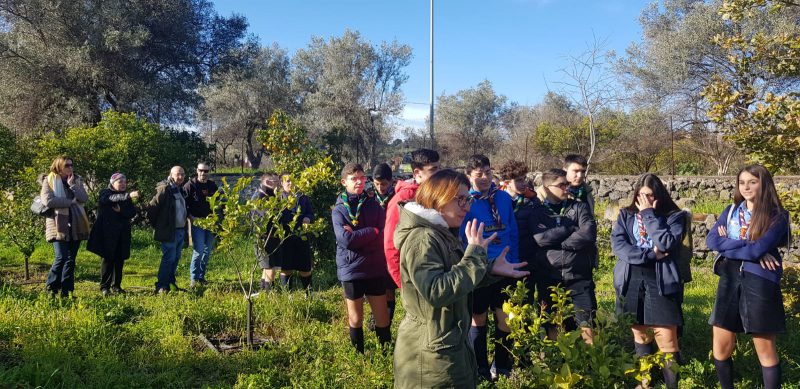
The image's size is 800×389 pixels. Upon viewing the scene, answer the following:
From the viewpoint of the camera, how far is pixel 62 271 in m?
6.25

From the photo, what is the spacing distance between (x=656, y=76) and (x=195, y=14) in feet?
61.2

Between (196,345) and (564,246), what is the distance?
3342 mm

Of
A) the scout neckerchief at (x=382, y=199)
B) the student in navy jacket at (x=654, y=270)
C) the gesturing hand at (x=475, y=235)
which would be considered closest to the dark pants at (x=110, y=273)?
the scout neckerchief at (x=382, y=199)

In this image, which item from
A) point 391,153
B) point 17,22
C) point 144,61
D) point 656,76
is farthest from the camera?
point 391,153

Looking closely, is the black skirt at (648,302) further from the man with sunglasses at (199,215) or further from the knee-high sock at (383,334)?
the man with sunglasses at (199,215)

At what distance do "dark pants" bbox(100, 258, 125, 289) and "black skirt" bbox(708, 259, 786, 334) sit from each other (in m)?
6.58

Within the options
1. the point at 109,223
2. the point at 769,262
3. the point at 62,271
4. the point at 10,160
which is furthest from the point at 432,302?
the point at 10,160

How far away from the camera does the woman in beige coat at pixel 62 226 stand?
6.16 meters

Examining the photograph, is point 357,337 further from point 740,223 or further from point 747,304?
point 740,223

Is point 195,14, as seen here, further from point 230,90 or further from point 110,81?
point 230,90

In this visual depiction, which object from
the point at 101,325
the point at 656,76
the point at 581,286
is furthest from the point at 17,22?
the point at 656,76

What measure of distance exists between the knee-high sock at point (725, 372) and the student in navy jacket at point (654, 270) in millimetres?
267

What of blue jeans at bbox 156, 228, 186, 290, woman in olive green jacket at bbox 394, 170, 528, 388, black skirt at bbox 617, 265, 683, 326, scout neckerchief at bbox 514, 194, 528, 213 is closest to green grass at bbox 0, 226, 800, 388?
blue jeans at bbox 156, 228, 186, 290

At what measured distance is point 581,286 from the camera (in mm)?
4285
